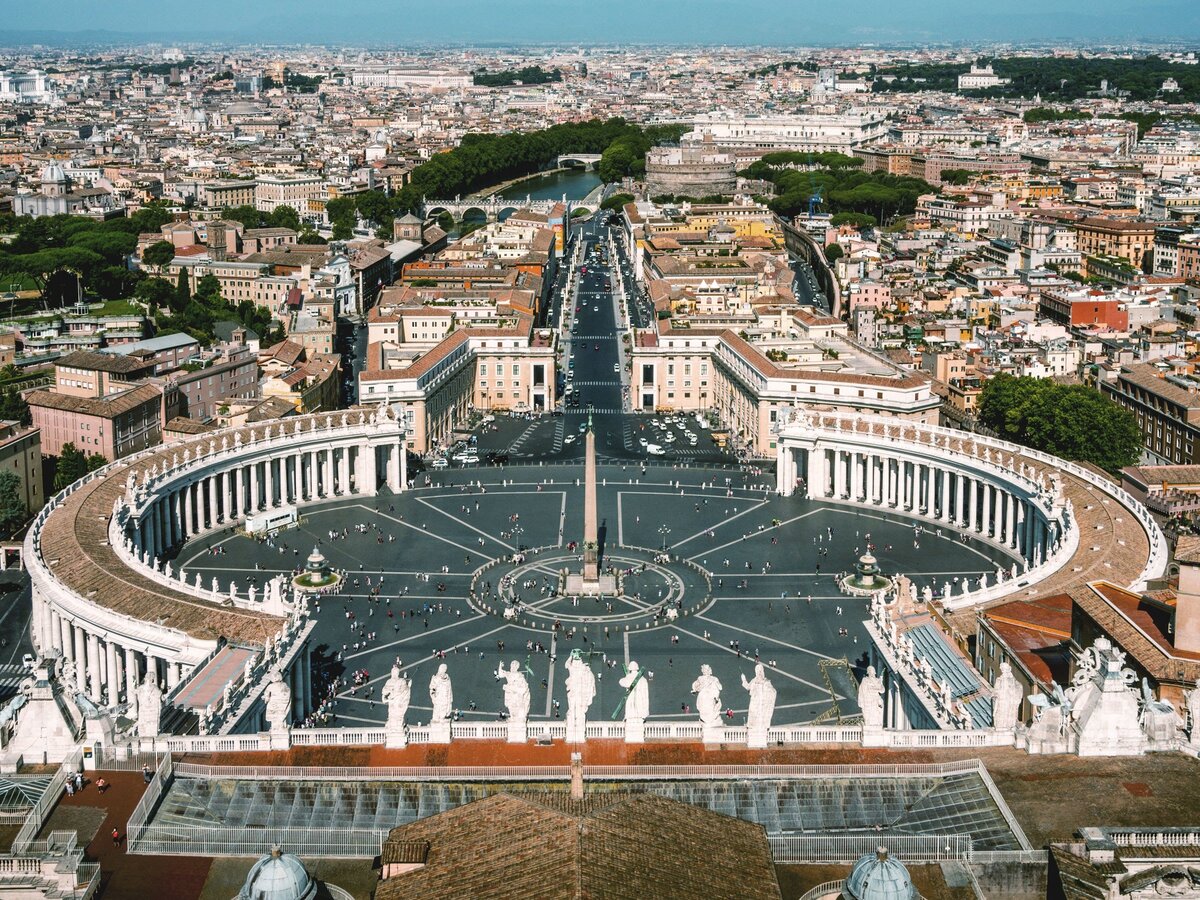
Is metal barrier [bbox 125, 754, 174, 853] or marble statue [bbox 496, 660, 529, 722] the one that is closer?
metal barrier [bbox 125, 754, 174, 853]

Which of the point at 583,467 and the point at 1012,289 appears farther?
the point at 1012,289

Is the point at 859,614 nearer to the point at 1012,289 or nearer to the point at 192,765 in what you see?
the point at 192,765

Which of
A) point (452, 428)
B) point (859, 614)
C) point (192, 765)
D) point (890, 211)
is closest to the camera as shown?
point (192, 765)

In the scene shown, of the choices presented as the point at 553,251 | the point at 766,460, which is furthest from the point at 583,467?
the point at 553,251

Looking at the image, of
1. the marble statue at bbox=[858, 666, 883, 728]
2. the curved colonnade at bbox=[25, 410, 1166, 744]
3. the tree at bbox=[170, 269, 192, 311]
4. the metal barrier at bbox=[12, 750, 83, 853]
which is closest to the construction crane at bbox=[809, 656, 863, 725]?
the curved colonnade at bbox=[25, 410, 1166, 744]

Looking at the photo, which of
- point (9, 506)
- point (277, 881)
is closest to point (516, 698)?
point (277, 881)

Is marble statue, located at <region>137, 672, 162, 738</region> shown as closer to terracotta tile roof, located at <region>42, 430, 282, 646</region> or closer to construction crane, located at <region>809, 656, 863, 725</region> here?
terracotta tile roof, located at <region>42, 430, 282, 646</region>

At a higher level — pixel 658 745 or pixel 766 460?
pixel 658 745

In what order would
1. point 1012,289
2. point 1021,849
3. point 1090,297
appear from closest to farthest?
point 1021,849
point 1090,297
point 1012,289
